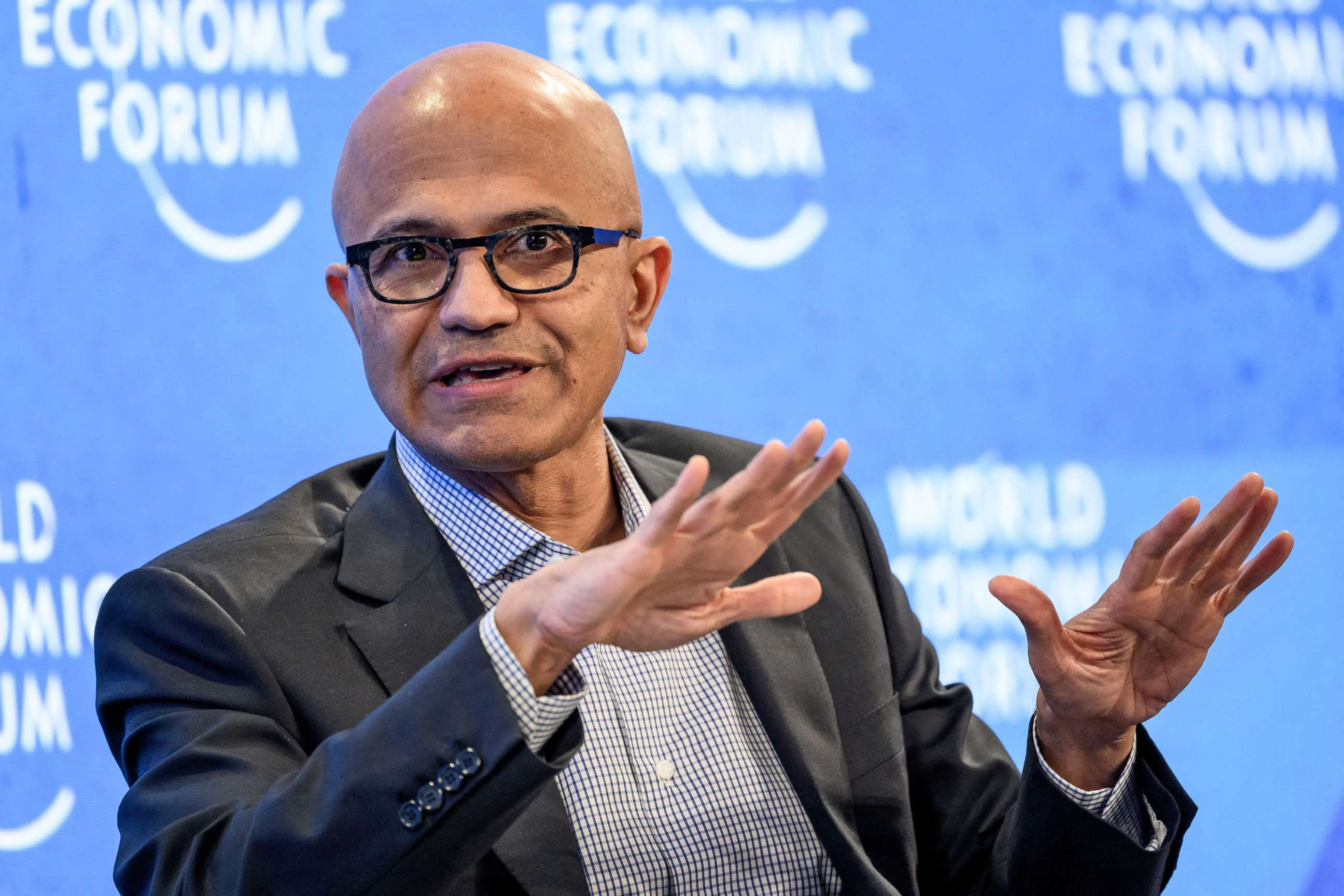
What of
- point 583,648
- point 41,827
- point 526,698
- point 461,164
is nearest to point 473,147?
point 461,164

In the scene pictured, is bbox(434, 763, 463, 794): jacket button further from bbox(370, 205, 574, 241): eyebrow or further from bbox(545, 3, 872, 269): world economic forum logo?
bbox(545, 3, 872, 269): world economic forum logo

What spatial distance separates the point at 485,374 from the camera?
6.04 feet

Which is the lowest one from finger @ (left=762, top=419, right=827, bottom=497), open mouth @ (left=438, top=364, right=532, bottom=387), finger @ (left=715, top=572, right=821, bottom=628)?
finger @ (left=715, top=572, right=821, bottom=628)

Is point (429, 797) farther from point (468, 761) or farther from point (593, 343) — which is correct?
point (593, 343)

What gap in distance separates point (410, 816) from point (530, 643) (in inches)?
7.6

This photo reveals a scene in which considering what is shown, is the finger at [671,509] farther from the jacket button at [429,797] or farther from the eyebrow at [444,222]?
the eyebrow at [444,222]

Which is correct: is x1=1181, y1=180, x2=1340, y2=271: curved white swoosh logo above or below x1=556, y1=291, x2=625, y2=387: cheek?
above

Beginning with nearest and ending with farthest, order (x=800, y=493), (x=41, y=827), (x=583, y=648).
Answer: (x=800, y=493), (x=583, y=648), (x=41, y=827)

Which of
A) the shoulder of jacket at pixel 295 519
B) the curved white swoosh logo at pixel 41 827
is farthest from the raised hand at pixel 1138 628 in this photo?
the curved white swoosh logo at pixel 41 827

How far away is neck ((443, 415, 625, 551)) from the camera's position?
6.54ft

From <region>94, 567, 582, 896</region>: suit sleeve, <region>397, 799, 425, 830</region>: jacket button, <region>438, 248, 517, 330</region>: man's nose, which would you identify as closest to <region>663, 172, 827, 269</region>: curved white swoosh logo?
<region>438, 248, 517, 330</region>: man's nose

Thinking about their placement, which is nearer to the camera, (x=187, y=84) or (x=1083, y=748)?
(x=1083, y=748)

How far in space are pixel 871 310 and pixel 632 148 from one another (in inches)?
22.9

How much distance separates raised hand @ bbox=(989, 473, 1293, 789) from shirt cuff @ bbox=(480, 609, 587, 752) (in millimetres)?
543
